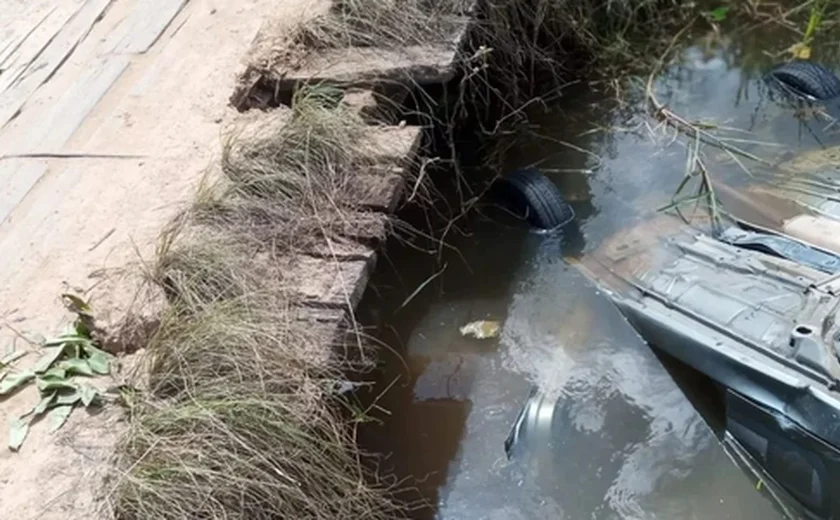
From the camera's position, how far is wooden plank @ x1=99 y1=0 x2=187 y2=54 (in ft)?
16.6

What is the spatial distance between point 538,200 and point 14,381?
8.56ft

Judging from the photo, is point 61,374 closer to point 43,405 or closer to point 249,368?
point 43,405

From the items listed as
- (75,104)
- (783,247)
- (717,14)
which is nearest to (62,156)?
(75,104)

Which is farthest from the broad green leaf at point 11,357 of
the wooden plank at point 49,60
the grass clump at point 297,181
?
the wooden plank at point 49,60

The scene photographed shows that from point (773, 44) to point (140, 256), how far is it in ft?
14.3

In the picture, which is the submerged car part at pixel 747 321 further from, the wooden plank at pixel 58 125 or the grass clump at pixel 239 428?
the wooden plank at pixel 58 125

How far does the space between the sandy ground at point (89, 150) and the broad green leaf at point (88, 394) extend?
5 cm

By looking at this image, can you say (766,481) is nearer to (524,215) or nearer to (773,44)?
(524,215)

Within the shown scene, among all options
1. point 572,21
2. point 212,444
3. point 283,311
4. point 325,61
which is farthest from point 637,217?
point 212,444

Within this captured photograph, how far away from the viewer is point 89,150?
4.42 metres

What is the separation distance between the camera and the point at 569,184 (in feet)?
17.7

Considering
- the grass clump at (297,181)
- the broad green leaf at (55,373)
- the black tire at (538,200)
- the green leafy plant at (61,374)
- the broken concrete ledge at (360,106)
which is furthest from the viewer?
the black tire at (538,200)

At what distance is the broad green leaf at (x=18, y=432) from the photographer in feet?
10.3

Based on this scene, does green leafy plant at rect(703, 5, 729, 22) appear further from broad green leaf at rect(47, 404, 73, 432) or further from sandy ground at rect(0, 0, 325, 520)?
broad green leaf at rect(47, 404, 73, 432)
